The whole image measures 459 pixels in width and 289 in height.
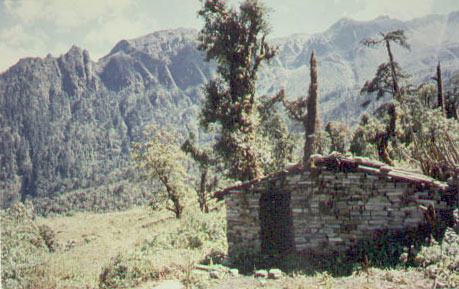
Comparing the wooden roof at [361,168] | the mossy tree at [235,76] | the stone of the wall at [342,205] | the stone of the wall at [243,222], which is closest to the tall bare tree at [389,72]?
the mossy tree at [235,76]

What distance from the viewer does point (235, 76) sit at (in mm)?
23109

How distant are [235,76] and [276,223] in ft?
38.6

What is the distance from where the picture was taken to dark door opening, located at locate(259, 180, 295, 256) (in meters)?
14.2

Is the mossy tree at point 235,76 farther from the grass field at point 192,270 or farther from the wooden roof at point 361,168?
the wooden roof at point 361,168

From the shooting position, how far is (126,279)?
11.5 meters

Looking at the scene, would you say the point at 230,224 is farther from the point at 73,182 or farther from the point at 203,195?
the point at 73,182

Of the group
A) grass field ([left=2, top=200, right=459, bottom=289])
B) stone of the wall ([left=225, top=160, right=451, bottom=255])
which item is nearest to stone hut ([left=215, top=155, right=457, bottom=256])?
stone of the wall ([left=225, top=160, right=451, bottom=255])

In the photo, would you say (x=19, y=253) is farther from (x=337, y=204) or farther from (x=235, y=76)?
(x=235, y=76)

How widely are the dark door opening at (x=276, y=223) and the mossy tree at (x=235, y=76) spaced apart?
7.20 m

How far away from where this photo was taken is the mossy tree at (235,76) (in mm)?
22219

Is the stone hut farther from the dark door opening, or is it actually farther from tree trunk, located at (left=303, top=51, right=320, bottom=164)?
tree trunk, located at (left=303, top=51, right=320, bottom=164)

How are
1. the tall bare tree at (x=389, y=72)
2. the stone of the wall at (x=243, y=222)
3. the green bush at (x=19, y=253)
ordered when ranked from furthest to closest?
the tall bare tree at (x=389, y=72) < the stone of the wall at (x=243, y=222) < the green bush at (x=19, y=253)

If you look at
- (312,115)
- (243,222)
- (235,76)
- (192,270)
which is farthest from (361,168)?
(312,115)

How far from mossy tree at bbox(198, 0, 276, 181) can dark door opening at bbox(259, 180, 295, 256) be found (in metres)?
7.20
